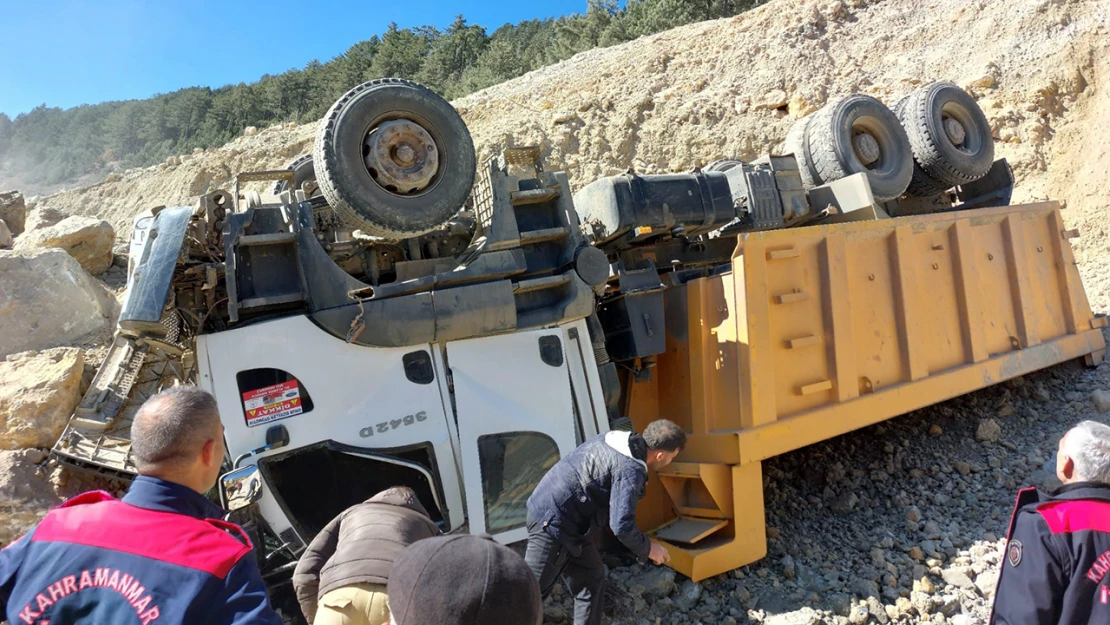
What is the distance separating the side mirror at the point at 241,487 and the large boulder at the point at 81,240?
238 inches

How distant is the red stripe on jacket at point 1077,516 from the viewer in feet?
6.06

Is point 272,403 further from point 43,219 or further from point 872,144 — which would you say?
point 43,219

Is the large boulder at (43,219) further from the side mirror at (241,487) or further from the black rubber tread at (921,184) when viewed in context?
the black rubber tread at (921,184)

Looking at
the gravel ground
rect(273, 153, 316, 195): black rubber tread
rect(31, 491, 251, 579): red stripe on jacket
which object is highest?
rect(273, 153, 316, 195): black rubber tread

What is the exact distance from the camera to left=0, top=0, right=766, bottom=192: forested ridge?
24.0 metres

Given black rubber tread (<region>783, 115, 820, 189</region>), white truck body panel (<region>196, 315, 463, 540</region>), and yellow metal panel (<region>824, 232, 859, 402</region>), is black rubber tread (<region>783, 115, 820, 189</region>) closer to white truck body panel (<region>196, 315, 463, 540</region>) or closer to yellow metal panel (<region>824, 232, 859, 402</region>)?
yellow metal panel (<region>824, 232, 859, 402</region>)

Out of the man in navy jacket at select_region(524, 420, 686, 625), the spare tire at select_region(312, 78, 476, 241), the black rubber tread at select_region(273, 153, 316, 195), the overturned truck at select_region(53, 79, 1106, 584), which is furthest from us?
the black rubber tread at select_region(273, 153, 316, 195)

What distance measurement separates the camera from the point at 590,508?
312 centimetres

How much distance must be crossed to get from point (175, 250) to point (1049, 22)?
1458cm

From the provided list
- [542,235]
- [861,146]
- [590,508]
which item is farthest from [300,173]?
[861,146]

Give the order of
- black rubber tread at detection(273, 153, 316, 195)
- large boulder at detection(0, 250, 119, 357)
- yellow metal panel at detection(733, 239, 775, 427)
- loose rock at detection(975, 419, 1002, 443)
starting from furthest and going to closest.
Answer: large boulder at detection(0, 250, 119, 357) < loose rock at detection(975, 419, 1002, 443) < black rubber tread at detection(273, 153, 316, 195) < yellow metal panel at detection(733, 239, 775, 427)

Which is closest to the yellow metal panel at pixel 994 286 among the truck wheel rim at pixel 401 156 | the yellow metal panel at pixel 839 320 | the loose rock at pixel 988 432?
the loose rock at pixel 988 432

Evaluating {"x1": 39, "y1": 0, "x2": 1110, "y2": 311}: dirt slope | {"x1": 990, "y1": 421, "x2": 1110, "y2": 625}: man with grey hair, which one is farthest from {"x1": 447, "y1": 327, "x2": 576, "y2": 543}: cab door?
{"x1": 39, "y1": 0, "x2": 1110, "y2": 311}: dirt slope

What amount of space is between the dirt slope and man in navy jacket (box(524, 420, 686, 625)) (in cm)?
823
